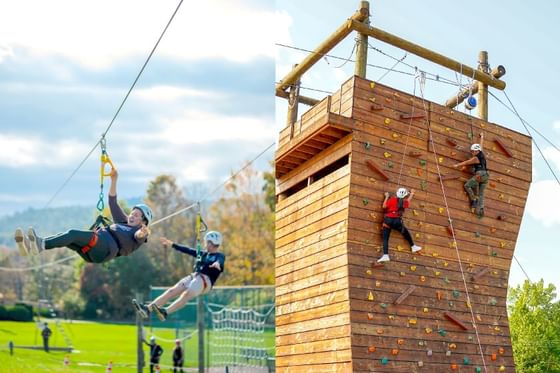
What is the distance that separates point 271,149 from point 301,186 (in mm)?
2592

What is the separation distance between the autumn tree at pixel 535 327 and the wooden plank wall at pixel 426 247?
6035mm

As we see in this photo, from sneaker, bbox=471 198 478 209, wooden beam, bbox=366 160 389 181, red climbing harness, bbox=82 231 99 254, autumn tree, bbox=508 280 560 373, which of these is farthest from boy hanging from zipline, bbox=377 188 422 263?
autumn tree, bbox=508 280 560 373

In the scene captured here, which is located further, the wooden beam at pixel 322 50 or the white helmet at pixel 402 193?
the wooden beam at pixel 322 50

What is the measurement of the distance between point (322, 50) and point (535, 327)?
828 cm

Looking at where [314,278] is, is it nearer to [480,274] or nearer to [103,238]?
[480,274]

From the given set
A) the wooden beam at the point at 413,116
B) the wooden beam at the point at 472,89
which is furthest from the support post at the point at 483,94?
the wooden beam at the point at 413,116

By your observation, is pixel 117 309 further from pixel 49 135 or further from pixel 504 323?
pixel 504 323

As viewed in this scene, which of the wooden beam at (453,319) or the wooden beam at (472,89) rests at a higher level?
the wooden beam at (472,89)

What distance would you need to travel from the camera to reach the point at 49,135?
4023mm

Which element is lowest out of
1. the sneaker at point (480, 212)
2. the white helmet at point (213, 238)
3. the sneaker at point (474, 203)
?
the white helmet at point (213, 238)

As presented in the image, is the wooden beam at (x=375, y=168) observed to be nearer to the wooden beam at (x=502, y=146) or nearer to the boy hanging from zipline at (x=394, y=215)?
the boy hanging from zipline at (x=394, y=215)

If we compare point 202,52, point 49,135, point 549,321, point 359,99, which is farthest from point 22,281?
point 549,321

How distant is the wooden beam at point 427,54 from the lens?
21.0 ft

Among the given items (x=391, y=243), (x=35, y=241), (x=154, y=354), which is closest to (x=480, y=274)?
(x=391, y=243)
